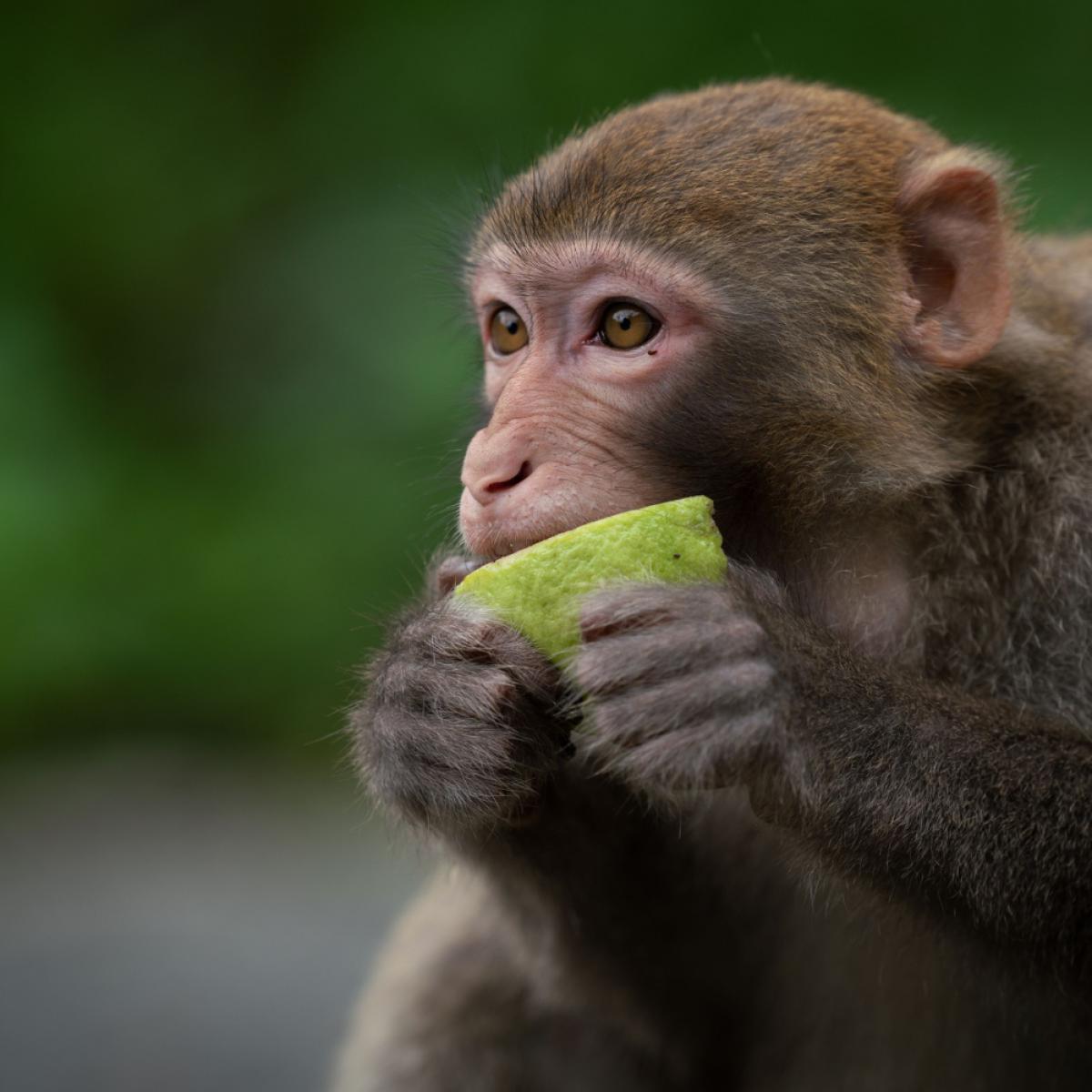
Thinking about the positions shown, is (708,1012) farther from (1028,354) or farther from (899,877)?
(1028,354)

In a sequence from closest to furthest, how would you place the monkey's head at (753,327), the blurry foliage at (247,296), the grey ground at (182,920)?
the monkey's head at (753,327), the grey ground at (182,920), the blurry foliage at (247,296)

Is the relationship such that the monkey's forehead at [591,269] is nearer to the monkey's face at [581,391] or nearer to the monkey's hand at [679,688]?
the monkey's face at [581,391]

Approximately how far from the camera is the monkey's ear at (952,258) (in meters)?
3.54

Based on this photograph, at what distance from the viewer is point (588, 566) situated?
2979mm

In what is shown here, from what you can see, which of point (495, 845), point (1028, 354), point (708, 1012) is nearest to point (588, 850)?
point (495, 845)

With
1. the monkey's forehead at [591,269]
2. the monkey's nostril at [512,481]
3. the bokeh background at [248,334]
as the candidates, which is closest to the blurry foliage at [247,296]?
the bokeh background at [248,334]

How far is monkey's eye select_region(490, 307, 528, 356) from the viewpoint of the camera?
3.81 metres

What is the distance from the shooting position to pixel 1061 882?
302 centimetres

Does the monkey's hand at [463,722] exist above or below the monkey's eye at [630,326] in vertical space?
below

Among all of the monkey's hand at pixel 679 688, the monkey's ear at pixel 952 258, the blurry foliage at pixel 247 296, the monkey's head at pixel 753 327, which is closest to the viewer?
the monkey's hand at pixel 679 688

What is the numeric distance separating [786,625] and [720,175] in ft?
3.64

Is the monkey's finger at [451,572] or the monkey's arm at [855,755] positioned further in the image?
the monkey's finger at [451,572]

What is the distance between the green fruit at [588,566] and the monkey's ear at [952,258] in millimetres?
847

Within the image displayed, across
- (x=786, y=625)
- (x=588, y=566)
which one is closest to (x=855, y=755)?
(x=786, y=625)
